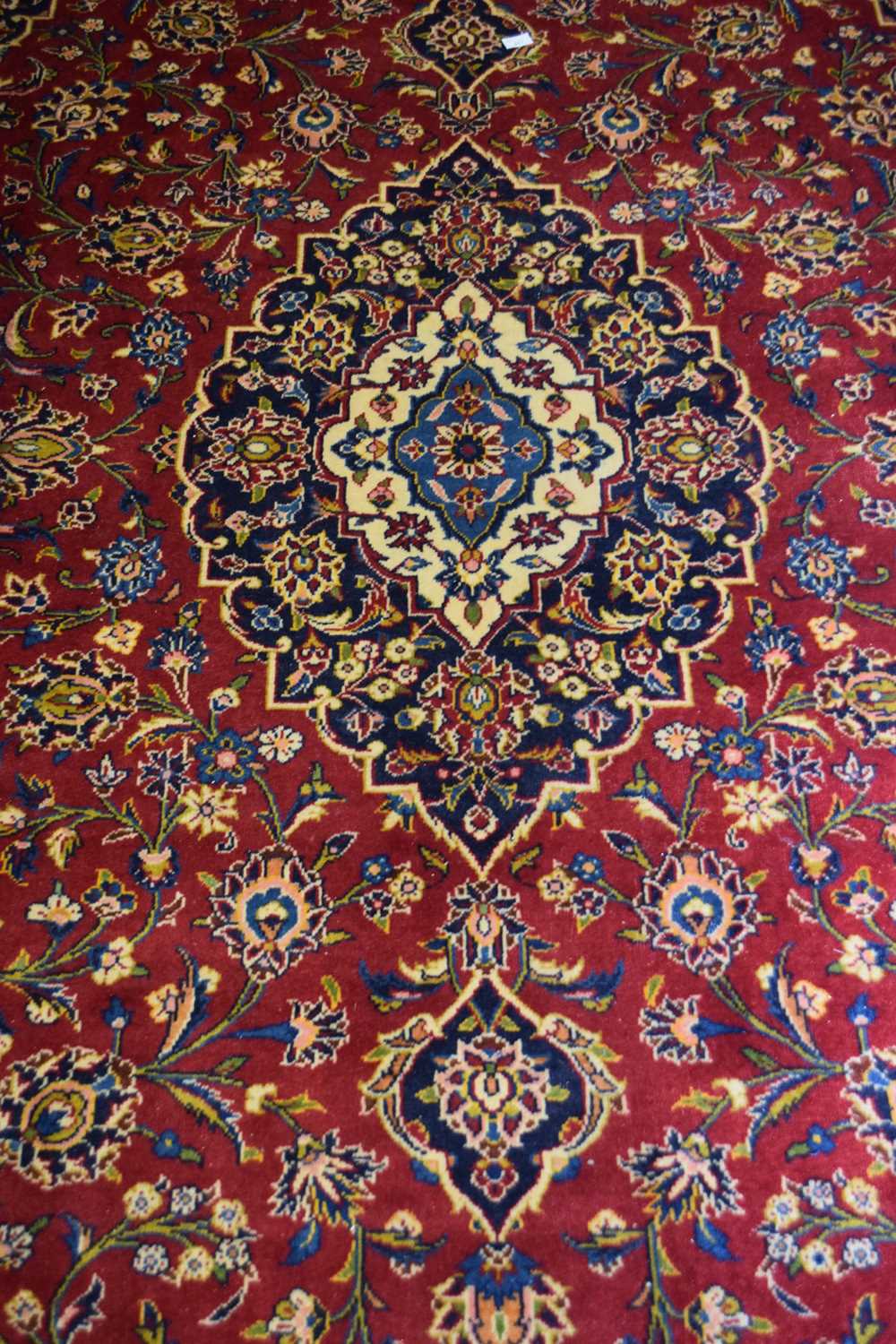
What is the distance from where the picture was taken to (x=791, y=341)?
237 cm

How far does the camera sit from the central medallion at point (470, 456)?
2135 millimetres

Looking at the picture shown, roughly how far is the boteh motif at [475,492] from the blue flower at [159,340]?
0.10m

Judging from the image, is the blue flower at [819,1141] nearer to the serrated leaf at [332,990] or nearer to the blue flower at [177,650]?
the serrated leaf at [332,990]

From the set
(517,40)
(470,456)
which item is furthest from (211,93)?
(470,456)

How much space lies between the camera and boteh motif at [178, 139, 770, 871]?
6.50ft

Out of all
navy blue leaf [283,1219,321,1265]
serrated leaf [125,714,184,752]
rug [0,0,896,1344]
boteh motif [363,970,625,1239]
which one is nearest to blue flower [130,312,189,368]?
rug [0,0,896,1344]

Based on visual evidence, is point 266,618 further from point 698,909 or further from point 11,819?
point 698,909

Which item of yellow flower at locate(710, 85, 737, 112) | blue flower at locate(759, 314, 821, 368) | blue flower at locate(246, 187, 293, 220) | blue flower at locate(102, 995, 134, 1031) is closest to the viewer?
blue flower at locate(102, 995, 134, 1031)

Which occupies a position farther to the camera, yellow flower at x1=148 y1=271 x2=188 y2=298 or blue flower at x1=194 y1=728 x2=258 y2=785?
yellow flower at x1=148 y1=271 x2=188 y2=298

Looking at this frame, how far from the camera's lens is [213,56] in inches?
111

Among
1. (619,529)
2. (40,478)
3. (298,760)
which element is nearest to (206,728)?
(298,760)

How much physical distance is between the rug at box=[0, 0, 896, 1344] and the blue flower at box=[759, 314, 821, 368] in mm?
10

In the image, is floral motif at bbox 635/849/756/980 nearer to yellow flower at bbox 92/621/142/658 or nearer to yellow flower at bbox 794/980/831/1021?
yellow flower at bbox 794/980/831/1021

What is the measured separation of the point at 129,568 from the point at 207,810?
521mm
